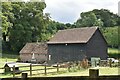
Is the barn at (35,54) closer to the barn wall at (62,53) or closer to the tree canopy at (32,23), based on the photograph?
the barn wall at (62,53)

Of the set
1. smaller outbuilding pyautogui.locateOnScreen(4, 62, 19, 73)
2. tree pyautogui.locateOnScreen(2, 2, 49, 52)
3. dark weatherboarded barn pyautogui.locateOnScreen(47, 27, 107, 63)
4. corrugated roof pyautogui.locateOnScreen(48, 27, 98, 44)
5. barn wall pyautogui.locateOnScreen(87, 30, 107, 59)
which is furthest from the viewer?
barn wall pyautogui.locateOnScreen(87, 30, 107, 59)

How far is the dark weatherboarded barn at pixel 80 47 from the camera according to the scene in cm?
683

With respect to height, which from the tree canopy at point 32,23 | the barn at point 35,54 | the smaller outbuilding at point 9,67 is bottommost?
the smaller outbuilding at point 9,67

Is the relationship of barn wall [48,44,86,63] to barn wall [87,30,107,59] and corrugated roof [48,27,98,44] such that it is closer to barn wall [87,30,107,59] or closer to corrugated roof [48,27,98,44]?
corrugated roof [48,27,98,44]

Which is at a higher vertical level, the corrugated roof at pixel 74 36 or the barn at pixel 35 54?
the corrugated roof at pixel 74 36

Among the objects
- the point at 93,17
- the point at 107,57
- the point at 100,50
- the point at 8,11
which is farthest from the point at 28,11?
the point at 100,50

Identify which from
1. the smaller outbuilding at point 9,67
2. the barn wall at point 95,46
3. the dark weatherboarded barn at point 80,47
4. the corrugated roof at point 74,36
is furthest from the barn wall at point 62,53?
the smaller outbuilding at point 9,67

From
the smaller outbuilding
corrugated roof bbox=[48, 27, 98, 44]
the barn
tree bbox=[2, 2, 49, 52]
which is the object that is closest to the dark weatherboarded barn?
corrugated roof bbox=[48, 27, 98, 44]

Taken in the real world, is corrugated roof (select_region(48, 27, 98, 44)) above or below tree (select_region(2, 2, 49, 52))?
above

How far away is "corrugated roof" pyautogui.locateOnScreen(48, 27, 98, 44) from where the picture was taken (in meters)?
5.64

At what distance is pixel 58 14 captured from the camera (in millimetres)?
1399

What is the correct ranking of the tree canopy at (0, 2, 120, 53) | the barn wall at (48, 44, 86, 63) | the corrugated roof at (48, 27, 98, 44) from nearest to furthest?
1. the tree canopy at (0, 2, 120, 53)
2. the corrugated roof at (48, 27, 98, 44)
3. the barn wall at (48, 44, 86, 63)

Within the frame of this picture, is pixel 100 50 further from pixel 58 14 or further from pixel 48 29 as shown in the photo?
pixel 58 14

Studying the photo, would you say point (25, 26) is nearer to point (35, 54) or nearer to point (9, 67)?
point (9, 67)
